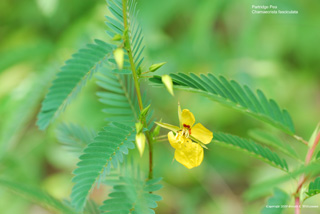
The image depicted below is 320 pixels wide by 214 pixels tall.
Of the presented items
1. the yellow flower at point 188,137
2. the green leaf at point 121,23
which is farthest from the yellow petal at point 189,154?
the green leaf at point 121,23

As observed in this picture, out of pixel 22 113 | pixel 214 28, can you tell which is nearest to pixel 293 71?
pixel 214 28

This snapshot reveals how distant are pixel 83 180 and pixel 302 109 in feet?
8.01

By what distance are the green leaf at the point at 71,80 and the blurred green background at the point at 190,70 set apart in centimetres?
137

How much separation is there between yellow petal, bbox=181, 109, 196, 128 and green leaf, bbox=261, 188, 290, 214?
1.11 feet

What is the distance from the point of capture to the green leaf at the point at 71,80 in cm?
84

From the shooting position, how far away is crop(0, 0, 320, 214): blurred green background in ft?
7.80

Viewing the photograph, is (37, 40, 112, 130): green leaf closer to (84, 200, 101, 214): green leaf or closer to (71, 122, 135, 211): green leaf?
(71, 122, 135, 211): green leaf

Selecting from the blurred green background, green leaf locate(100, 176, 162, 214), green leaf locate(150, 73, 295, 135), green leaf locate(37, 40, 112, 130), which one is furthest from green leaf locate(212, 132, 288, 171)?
the blurred green background

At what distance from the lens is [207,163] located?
2627 millimetres

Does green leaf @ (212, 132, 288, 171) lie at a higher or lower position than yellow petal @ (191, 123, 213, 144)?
lower

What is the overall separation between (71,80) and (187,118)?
1.06ft

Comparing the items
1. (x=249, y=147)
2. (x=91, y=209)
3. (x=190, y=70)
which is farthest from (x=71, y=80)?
(x=190, y=70)

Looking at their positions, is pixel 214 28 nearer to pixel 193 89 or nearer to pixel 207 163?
pixel 207 163

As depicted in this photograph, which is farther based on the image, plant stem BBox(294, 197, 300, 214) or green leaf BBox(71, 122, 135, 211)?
plant stem BBox(294, 197, 300, 214)
